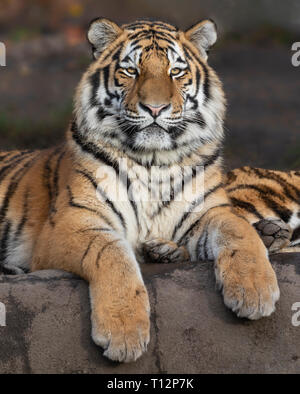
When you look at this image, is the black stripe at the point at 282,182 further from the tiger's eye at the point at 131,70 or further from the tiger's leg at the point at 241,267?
the tiger's eye at the point at 131,70

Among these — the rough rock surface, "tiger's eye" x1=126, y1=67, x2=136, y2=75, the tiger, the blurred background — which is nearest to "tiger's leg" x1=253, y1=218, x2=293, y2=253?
the tiger

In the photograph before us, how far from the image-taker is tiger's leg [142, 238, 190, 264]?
2674mm

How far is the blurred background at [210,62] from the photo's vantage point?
19.8 ft

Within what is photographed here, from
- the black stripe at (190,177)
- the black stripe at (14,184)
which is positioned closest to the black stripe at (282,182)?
the black stripe at (190,177)

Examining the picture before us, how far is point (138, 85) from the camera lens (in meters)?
2.68

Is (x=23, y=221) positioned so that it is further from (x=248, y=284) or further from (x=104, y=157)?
(x=248, y=284)

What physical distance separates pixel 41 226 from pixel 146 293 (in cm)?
94

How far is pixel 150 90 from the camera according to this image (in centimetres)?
261

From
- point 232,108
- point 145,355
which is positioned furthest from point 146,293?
point 232,108

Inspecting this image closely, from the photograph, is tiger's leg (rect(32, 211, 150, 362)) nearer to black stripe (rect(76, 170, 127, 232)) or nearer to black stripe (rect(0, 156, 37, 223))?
black stripe (rect(76, 170, 127, 232))

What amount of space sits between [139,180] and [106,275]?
0.62 metres

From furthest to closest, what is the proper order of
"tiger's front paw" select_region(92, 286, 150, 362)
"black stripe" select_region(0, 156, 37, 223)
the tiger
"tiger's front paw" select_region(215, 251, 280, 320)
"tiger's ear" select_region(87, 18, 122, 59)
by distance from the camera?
"black stripe" select_region(0, 156, 37, 223) → "tiger's ear" select_region(87, 18, 122, 59) → the tiger → "tiger's front paw" select_region(215, 251, 280, 320) → "tiger's front paw" select_region(92, 286, 150, 362)

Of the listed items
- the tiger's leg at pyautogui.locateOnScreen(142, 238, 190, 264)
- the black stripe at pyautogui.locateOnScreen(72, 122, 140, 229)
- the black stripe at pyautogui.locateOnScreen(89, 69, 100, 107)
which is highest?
the black stripe at pyautogui.locateOnScreen(89, 69, 100, 107)

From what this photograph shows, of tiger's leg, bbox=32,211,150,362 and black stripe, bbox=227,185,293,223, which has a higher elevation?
black stripe, bbox=227,185,293,223
